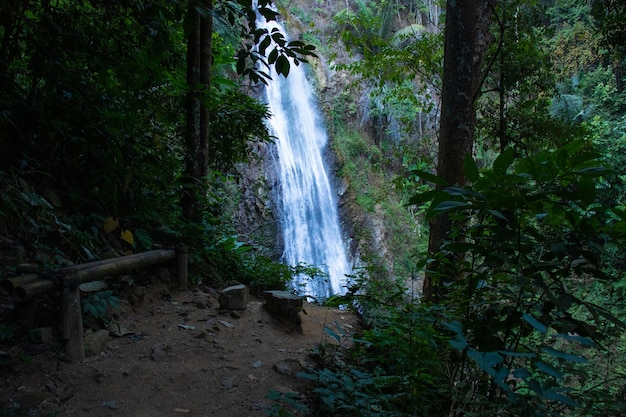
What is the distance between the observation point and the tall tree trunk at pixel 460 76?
153 inches

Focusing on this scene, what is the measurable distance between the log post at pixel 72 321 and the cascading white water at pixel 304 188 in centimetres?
1042

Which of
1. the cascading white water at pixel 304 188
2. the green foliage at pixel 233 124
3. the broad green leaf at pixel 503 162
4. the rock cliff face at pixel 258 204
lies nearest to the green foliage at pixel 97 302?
the broad green leaf at pixel 503 162

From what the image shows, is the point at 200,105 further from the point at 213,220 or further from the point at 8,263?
the point at 8,263

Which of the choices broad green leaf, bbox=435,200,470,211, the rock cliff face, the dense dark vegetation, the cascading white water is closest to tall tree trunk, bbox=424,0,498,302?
the dense dark vegetation

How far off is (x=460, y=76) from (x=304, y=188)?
1258 centimetres

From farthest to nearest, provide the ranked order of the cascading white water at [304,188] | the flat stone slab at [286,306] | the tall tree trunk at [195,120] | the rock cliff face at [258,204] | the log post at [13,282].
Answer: the cascading white water at [304,188], the rock cliff face at [258,204], the tall tree trunk at [195,120], the flat stone slab at [286,306], the log post at [13,282]

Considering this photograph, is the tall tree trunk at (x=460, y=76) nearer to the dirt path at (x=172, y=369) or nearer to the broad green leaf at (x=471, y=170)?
the dirt path at (x=172, y=369)

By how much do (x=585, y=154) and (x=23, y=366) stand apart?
9.68ft

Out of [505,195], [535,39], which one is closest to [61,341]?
[505,195]

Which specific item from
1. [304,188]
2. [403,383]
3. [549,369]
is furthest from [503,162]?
[304,188]

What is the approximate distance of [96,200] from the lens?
3805 millimetres

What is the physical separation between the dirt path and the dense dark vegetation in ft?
1.34

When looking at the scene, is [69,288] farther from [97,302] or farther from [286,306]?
[286,306]

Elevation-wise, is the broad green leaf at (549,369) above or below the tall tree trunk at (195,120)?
below
